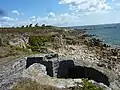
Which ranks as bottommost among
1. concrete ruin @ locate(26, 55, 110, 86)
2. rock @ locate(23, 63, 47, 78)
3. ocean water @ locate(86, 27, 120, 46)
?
ocean water @ locate(86, 27, 120, 46)

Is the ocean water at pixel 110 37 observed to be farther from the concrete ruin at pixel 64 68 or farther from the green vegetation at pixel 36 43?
the concrete ruin at pixel 64 68

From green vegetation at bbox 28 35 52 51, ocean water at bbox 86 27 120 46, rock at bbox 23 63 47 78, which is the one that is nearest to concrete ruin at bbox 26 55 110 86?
rock at bbox 23 63 47 78

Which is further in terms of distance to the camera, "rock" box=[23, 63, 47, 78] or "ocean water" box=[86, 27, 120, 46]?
"ocean water" box=[86, 27, 120, 46]

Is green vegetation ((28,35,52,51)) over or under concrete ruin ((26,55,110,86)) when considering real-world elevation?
under

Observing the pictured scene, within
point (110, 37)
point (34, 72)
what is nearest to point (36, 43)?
point (34, 72)

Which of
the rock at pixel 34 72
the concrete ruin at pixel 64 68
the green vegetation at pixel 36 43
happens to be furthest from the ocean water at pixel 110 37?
the rock at pixel 34 72

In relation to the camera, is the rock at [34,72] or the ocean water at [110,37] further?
the ocean water at [110,37]

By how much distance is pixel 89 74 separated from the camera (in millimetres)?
15719

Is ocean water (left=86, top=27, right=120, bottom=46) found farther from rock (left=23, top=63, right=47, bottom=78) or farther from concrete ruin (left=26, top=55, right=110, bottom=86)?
rock (left=23, top=63, right=47, bottom=78)

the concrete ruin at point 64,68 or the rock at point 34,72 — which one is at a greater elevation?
the rock at point 34,72

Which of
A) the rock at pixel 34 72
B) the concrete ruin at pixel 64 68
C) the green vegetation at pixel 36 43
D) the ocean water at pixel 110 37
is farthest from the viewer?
the ocean water at pixel 110 37

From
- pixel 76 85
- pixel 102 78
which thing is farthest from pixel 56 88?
pixel 102 78

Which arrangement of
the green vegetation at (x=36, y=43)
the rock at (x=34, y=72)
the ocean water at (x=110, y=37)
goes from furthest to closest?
the ocean water at (x=110, y=37) → the green vegetation at (x=36, y=43) → the rock at (x=34, y=72)

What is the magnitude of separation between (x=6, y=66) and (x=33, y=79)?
6488 millimetres
